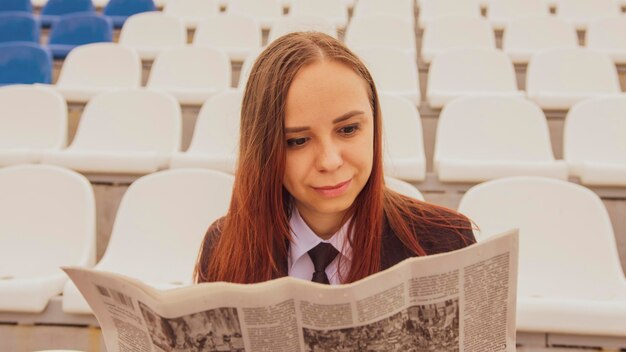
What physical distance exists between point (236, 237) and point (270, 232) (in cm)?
4

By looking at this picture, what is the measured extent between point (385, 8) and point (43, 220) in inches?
84.4

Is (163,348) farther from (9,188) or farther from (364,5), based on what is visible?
(364,5)

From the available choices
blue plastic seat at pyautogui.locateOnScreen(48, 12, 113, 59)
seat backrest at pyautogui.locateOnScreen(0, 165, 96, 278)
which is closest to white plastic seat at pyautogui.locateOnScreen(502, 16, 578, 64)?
seat backrest at pyautogui.locateOnScreen(0, 165, 96, 278)

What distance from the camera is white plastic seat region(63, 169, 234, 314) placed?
1248mm

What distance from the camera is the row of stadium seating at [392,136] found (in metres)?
1.42

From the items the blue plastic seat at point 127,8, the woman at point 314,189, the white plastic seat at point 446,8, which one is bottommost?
the woman at point 314,189

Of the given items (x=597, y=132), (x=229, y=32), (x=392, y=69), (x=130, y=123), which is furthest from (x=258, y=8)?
(x=597, y=132)

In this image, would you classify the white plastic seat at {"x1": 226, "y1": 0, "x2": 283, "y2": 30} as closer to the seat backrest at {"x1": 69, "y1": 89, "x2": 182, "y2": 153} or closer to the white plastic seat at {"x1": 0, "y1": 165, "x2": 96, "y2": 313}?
the seat backrest at {"x1": 69, "y1": 89, "x2": 182, "y2": 153}

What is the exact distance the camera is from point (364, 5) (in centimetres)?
305

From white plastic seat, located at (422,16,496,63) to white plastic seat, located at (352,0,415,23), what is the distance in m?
0.37

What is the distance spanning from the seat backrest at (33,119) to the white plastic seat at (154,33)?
873mm

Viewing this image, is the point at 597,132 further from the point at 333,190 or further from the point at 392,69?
the point at 333,190

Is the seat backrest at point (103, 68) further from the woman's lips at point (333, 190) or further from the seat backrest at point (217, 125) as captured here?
the woman's lips at point (333, 190)

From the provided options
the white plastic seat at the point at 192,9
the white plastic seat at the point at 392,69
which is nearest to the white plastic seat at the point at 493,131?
the white plastic seat at the point at 392,69
